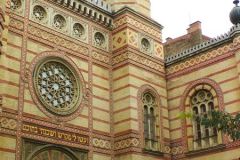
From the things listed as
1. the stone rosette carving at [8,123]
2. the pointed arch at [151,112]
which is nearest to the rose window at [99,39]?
the pointed arch at [151,112]

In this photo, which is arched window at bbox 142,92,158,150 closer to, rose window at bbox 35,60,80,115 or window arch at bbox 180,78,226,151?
window arch at bbox 180,78,226,151

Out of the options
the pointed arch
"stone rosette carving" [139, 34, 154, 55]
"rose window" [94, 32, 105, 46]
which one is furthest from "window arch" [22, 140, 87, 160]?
"stone rosette carving" [139, 34, 154, 55]

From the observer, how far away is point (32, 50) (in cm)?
1563

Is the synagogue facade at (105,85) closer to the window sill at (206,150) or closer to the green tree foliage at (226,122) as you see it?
the window sill at (206,150)

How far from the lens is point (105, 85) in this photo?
17.9 m

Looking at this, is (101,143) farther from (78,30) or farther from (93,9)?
(93,9)

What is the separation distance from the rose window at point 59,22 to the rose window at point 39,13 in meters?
0.54

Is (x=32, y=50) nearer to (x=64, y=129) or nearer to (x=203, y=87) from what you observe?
(x=64, y=129)

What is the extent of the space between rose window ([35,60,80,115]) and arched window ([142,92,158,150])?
3.11 metres

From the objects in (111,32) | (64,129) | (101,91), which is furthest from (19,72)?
(111,32)

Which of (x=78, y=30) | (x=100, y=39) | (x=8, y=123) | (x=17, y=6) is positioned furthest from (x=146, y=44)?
(x=8, y=123)

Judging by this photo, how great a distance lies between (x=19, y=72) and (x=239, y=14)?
921 cm

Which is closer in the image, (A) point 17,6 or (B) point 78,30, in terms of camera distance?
(A) point 17,6

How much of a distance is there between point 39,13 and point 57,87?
114 inches
